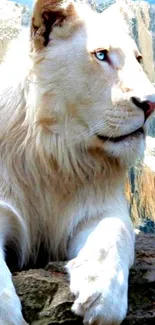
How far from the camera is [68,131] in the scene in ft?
8.68

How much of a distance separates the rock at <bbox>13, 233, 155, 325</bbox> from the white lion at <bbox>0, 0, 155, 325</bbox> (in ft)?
0.59

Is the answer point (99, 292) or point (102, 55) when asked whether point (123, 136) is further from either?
point (99, 292)

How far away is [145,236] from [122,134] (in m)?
1.32

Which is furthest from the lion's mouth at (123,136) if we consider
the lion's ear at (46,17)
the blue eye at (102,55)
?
the lion's ear at (46,17)

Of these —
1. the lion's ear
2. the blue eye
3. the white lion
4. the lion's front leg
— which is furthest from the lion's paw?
the lion's ear

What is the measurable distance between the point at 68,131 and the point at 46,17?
453 millimetres

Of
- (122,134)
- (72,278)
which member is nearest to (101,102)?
(122,134)

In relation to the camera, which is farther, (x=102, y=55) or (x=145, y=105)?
(x=102, y=55)

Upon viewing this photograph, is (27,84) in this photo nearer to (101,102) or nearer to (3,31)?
(101,102)

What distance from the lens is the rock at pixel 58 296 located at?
2137mm

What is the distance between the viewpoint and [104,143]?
2607 millimetres

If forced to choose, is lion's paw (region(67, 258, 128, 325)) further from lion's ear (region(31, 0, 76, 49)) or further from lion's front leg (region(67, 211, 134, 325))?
lion's ear (region(31, 0, 76, 49))

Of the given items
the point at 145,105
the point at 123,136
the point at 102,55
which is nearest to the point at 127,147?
the point at 123,136

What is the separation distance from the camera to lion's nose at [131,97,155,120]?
8.07ft
